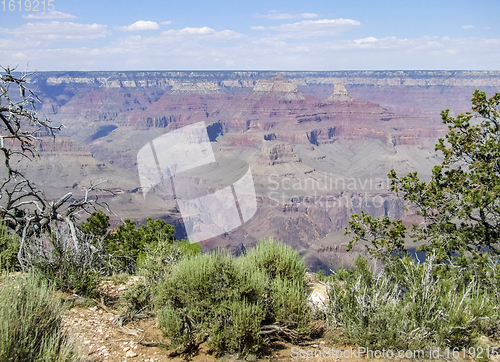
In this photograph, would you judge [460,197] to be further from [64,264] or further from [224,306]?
[64,264]

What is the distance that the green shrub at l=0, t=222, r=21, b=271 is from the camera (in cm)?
640

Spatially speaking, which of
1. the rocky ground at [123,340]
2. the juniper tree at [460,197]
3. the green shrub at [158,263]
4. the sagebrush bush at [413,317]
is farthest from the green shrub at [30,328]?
the juniper tree at [460,197]

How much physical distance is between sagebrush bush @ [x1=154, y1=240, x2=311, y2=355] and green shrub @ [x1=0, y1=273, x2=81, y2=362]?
133cm

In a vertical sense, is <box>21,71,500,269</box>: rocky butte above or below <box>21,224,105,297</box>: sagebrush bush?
below

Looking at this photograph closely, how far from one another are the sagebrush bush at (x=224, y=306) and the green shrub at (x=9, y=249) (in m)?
2.94

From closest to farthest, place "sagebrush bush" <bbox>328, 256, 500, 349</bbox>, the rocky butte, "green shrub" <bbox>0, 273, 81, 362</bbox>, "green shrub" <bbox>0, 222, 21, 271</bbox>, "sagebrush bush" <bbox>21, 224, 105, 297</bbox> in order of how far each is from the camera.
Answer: "green shrub" <bbox>0, 273, 81, 362</bbox>
"sagebrush bush" <bbox>328, 256, 500, 349</bbox>
"sagebrush bush" <bbox>21, 224, 105, 297</bbox>
"green shrub" <bbox>0, 222, 21, 271</bbox>
the rocky butte

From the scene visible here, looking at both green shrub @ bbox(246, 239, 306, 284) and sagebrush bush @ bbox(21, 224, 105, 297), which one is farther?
green shrub @ bbox(246, 239, 306, 284)

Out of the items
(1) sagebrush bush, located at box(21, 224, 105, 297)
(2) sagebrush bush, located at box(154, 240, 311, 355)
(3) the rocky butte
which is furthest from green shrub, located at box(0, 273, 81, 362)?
(3) the rocky butte

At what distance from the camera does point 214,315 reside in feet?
15.5

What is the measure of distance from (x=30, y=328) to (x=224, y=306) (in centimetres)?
202

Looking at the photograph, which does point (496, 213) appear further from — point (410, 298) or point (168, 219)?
point (168, 219)

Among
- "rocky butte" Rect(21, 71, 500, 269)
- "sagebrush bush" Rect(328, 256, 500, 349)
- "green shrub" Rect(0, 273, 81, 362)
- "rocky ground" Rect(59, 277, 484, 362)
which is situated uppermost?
"green shrub" Rect(0, 273, 81, 362)

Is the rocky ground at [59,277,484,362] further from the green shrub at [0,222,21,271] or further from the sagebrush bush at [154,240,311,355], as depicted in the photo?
the green shrub at [0,222,21,271]

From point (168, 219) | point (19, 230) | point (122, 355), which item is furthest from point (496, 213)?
point (168, 219)
